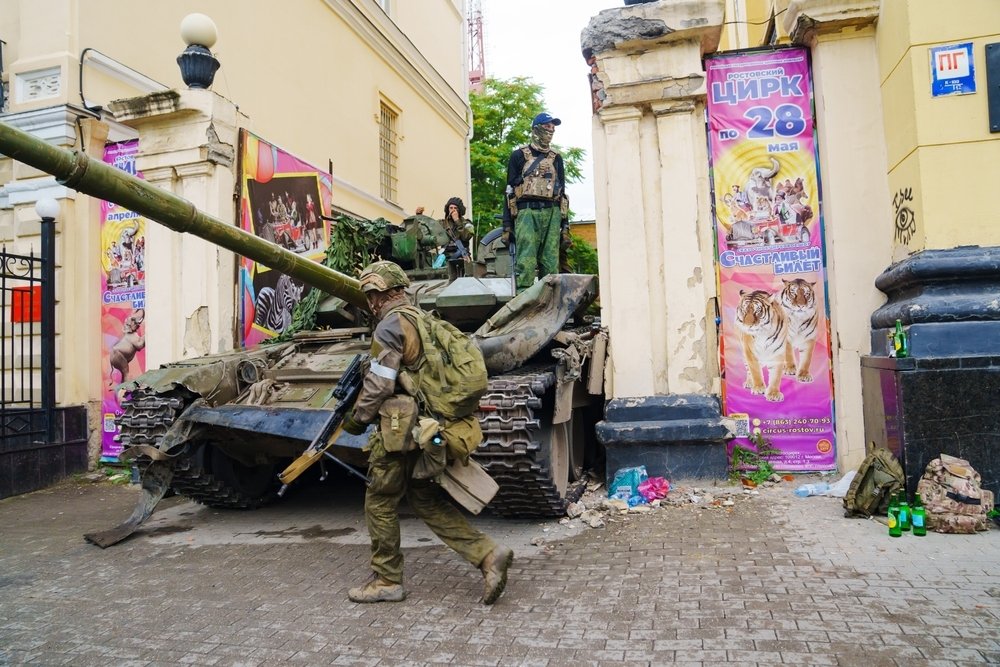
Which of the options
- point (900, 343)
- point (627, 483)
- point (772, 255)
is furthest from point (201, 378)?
point (900, 343)

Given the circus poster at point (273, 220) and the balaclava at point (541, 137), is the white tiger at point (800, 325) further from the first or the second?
the circus poster at point (273, 220)

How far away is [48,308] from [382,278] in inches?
232

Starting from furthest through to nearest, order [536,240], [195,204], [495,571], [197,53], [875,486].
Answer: [195,204]
[197,53]
[536,240]
[875,486]
[495,571]

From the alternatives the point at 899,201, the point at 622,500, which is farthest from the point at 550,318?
the point at 899,201

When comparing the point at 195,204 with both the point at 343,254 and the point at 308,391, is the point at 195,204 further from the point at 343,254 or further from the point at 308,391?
the point at 308,391

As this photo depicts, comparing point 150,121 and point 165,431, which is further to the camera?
point 150,121

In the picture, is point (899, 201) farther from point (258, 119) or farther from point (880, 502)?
point (258, 119)

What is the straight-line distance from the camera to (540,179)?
7375 mm

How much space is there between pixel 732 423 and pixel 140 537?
15.5 feet

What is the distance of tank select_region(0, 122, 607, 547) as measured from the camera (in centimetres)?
463

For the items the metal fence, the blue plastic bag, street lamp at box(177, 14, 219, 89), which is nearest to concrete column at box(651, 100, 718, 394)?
the blue plastic bag

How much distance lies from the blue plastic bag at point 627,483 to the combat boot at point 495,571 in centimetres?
216

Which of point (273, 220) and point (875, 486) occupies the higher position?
point (273, 220)

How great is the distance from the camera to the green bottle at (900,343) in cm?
504
